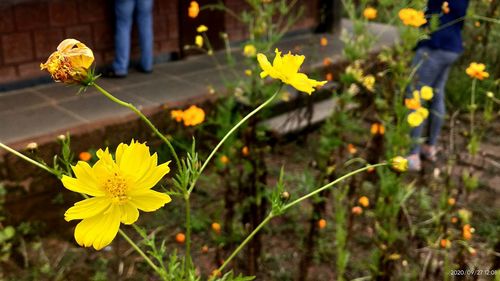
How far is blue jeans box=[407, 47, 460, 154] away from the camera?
375 centimetres

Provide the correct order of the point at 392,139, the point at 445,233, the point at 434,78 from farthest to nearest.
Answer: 1. the point at 434,78
2. the point at 392,139
3. the point at 445,233

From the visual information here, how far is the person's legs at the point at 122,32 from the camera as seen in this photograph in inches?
179

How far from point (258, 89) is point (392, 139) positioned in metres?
0.94

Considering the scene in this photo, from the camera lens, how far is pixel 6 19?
414 cm

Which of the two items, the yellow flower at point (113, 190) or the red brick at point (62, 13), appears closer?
the yellow flower at point (113, 190)

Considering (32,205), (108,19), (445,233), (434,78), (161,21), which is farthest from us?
(161,21)

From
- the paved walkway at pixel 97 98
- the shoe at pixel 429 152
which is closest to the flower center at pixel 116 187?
the paved walkway at pixel 97 98

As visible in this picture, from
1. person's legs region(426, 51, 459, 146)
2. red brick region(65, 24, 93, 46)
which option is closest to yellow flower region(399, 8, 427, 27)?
person's legs region(426, 51, 459, 146)

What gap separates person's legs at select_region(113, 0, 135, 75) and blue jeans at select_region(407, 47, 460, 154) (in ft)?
6.85

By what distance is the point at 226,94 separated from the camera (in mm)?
4145

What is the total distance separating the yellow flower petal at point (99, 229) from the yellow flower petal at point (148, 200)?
30 mm

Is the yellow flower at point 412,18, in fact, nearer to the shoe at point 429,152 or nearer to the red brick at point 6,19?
the shoe at point 429,152

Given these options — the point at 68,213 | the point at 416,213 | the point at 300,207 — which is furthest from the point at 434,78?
the point at 68,213

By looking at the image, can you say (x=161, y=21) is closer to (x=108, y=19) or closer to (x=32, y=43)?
(x=108, y=19)
